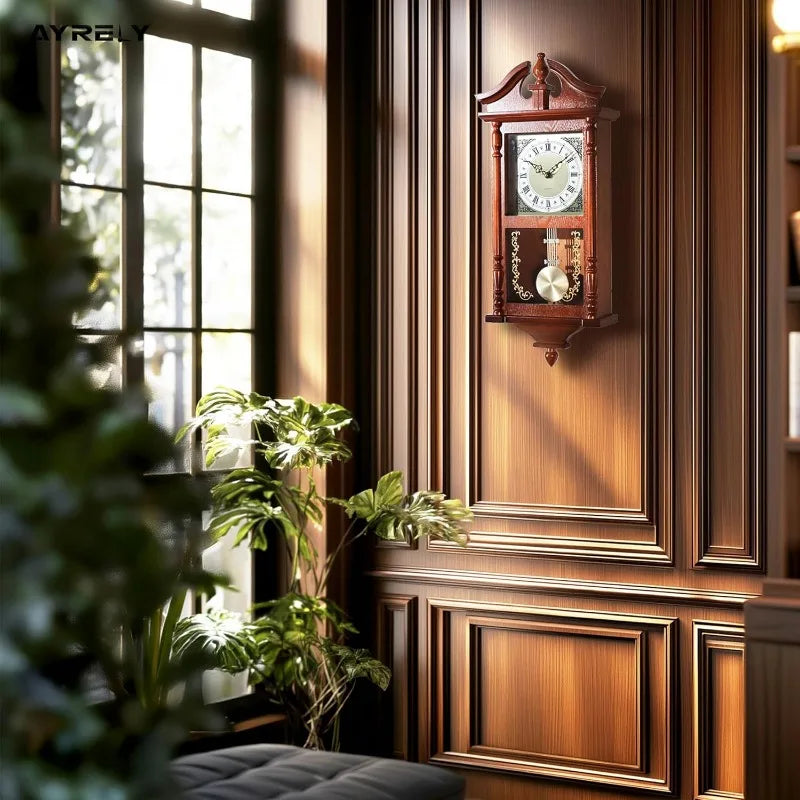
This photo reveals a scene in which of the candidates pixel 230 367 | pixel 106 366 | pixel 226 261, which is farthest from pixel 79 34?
pixel 106 366

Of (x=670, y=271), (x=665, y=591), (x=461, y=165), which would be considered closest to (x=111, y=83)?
(x=461, y=165)

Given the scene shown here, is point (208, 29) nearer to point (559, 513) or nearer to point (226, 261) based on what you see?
point (226, 261)

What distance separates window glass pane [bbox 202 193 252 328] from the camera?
425cm

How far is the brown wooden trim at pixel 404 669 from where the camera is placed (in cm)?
442

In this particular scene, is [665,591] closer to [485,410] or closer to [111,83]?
[485,410]

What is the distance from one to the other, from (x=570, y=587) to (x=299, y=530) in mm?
917

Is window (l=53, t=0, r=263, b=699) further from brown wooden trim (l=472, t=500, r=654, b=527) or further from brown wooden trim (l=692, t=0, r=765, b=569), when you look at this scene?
brown wooden trim (l=692, t=0, r=765, b=569)

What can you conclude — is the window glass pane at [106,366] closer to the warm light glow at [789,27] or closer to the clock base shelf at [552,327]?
the warm light glow at [789,27]

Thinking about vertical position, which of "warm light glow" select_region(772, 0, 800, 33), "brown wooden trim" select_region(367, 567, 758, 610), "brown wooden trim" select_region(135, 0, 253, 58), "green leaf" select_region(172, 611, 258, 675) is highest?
"brown wooden trim" select_region(135, 0, 253, 58)

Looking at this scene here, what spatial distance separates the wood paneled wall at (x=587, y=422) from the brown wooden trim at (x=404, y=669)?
0.01m

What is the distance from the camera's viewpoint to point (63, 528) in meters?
0.41

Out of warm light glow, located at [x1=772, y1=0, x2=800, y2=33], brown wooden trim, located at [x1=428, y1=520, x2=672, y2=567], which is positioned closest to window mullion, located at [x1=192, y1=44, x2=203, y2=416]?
brown wooden trim, located at [x1=428, y1=520, x2=672, y2=567]

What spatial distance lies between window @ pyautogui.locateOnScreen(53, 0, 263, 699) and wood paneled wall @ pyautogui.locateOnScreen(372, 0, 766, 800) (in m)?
0.51

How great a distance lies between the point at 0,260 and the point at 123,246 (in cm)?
358
